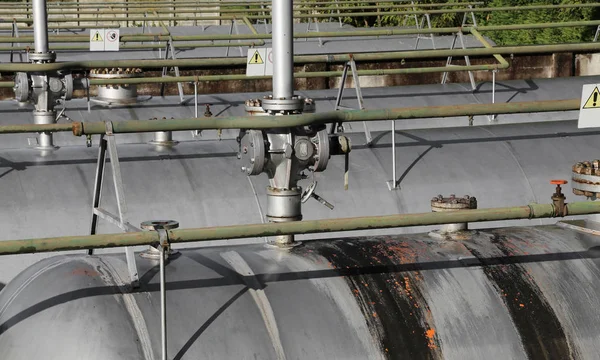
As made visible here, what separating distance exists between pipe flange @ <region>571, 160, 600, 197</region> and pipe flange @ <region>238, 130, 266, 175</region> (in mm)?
1951

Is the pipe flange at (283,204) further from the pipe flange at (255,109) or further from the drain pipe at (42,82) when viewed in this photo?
the drain pipe at (42,82)

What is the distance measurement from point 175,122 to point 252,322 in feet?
Answer: 3.92

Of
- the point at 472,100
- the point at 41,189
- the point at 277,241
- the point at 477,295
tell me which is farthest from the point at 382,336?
the point at 472,100

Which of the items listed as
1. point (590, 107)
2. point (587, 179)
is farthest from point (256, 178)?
point (590, 107)

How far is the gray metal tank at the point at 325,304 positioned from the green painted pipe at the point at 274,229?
38cm

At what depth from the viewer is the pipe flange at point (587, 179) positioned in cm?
629

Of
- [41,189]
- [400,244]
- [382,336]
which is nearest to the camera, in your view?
[382,336]

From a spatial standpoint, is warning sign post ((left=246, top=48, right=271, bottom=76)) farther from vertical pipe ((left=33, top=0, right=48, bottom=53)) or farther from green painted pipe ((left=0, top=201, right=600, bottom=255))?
green painted pipe ((left=0, top=201, right=600, bottom=255))

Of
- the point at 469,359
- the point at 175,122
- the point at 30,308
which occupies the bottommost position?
the point at 469,359

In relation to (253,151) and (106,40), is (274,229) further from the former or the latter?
(106,40)

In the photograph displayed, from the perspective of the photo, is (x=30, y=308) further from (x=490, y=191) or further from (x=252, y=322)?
(x=490, y=191)

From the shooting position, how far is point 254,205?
30.4ft

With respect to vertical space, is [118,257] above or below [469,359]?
above

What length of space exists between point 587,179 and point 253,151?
207cm
